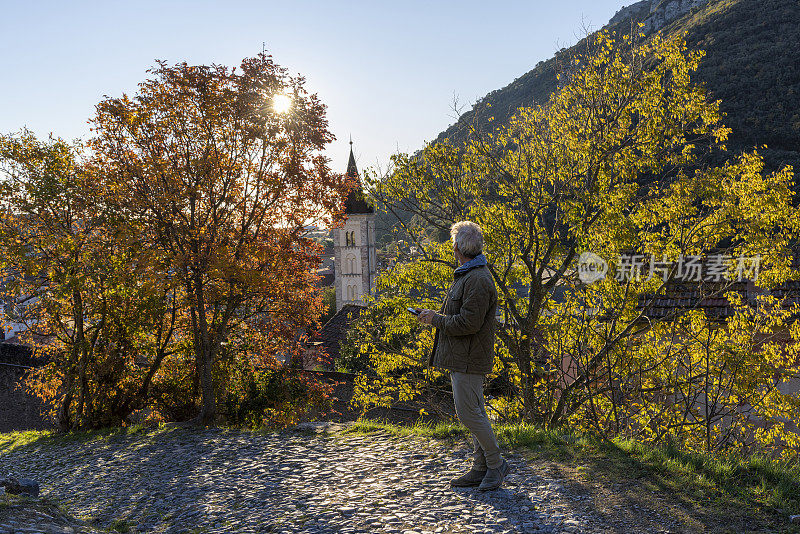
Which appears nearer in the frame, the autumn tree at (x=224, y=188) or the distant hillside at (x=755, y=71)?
the autumn tree at (x=224, y=188)

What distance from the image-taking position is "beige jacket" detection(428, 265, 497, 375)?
409cm

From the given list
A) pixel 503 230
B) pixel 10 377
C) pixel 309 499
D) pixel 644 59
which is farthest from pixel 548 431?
pixel 10 377

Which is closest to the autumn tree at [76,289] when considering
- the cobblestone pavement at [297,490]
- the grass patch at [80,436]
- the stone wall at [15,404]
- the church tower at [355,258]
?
the grass patch at [80,436]

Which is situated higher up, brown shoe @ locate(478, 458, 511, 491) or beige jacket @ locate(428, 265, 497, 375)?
beige jacket @ locate(428, 265, 497, 375)

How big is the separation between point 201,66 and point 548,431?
24.3 feet

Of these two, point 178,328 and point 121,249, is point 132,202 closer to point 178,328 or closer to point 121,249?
point 121,249

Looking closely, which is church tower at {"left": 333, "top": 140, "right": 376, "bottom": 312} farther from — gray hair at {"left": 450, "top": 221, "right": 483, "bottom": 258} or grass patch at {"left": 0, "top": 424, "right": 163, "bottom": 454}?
gray hair at {"left": 450, "top": 221, "right": 483, "bottom": 258}

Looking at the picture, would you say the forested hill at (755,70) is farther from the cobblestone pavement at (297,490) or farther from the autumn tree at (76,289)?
the cobblestone pavement at (297,490)

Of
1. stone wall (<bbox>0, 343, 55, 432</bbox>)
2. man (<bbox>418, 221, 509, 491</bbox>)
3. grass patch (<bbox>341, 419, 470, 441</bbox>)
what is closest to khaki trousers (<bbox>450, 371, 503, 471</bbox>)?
man (<bbox>418, 221, 509, 491</bbox>)

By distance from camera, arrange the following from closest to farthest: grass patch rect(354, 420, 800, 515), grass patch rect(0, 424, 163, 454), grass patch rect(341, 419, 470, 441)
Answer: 1. grass patch rect(354, 420, 800, 515)
2. grass patch rect(341, 419, 470, 441)
3. grass patch rect(0, 424, 163, 454)

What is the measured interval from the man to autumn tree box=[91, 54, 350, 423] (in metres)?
4.93

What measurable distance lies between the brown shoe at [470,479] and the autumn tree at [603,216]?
3.54 metres

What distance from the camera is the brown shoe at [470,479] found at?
15.4 feet

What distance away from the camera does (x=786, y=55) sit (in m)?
43.3
